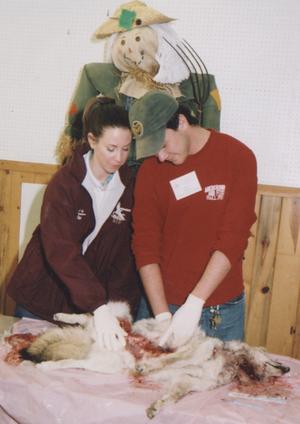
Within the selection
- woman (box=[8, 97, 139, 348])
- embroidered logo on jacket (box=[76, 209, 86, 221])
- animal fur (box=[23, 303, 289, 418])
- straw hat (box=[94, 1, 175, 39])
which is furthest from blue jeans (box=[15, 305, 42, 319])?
straw hat (box=[94, 1, 175, 39])

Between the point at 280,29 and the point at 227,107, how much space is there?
1.30 feet

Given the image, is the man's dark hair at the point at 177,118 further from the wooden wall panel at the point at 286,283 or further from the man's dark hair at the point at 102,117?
the wooden wall panel at the point at 286,283

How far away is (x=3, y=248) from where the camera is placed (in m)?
2.38

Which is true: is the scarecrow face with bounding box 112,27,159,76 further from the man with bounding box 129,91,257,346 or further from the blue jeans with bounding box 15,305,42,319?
the blue jeans with bounding box 15,305,42,319

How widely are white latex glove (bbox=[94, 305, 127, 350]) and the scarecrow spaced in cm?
62

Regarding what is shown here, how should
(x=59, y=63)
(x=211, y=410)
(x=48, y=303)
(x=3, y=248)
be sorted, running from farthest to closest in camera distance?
(x=3, y=248), (x=59, y=63), (x=48, y=303), (x=211, y=410)

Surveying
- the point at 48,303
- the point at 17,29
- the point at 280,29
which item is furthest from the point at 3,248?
the point at 280,29

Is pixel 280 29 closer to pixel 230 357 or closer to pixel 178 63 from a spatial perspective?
pixel 178 63

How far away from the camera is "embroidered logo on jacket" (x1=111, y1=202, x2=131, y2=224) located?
158cm

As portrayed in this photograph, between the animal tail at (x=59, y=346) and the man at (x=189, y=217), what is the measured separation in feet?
0.79

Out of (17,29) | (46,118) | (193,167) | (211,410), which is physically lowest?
(211,410)

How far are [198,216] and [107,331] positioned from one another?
0.48m

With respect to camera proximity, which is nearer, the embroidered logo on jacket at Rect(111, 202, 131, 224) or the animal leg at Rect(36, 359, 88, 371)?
the animal leg at Rect(36, 359, 88, 371)

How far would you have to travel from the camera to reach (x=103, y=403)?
3.72 ft
